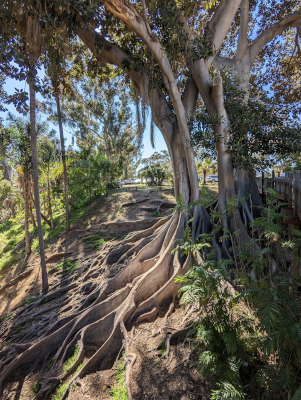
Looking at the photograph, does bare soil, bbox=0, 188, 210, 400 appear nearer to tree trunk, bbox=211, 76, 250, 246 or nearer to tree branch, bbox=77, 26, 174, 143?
tree trunk, bbox=211, 76, 250, 246

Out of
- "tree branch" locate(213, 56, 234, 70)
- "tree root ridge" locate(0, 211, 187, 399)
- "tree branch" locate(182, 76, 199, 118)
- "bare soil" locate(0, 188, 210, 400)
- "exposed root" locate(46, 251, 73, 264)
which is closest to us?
"bare soil" locate(0, 188, 210, 400)

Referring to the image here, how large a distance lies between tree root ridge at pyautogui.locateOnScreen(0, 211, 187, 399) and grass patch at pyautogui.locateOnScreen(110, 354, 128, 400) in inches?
7.9

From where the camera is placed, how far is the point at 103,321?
15.9 ft

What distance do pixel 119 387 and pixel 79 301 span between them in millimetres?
3074

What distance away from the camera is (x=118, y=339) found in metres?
4.42

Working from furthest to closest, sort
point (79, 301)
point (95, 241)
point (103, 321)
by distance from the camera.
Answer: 1. point (95, 241)
2. point (79, 301)
3. point (103, 321)

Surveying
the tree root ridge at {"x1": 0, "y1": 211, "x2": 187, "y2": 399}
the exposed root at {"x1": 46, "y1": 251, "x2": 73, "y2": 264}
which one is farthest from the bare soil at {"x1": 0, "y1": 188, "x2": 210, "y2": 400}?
the tree root ridge at {"x1": 0, "y1": 211, "x2": 187, "y2": 399}

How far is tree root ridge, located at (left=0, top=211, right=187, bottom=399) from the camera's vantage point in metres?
4.23

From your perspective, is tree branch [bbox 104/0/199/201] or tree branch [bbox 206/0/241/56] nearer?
tree branch [bbox 104/0/199/201]

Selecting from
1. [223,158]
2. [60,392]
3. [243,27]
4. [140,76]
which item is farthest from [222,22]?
[60,392]

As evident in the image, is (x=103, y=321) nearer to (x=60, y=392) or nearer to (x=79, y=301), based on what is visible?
(x=60, y=392)

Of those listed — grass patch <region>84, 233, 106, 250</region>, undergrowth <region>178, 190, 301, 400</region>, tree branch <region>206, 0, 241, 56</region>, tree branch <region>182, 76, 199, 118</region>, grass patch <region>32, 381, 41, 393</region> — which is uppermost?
tree branch <region>206, 0, 241, 56</region>

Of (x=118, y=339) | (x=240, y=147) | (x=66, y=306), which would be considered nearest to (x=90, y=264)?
(x=66, y=306)

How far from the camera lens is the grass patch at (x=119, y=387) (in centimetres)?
331
